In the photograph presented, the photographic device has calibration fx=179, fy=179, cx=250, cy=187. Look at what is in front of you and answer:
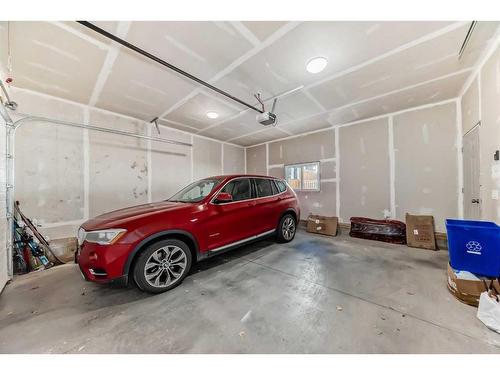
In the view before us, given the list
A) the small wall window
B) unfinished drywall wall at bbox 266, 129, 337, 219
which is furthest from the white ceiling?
the small wall window

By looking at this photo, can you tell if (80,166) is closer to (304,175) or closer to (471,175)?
(304,175)

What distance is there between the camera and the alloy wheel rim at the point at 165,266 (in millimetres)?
2148

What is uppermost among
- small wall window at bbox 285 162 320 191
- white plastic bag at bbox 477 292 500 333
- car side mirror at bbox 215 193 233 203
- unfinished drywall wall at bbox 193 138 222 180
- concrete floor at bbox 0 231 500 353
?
unfinished drywall wall at bbox 193 138 222 180

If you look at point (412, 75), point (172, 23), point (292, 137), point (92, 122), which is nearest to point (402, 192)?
point (412, 75)

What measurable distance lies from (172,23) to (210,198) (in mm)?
2039

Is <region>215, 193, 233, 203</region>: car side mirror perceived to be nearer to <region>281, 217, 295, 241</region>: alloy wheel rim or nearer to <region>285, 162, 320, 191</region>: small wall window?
<region>281, 217, 295, 241</region>: alloy wheel rim

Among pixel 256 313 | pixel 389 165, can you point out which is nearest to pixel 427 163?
pixel 389 165

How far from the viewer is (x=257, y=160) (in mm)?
6895

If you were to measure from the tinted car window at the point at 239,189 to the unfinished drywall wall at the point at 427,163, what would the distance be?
3585mm

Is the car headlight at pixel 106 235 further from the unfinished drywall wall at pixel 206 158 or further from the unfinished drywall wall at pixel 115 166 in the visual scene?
the unfinished drywall wall at pixel 206 158

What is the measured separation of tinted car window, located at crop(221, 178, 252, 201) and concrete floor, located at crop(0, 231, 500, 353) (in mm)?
1146

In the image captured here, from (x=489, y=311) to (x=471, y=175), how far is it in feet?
8.21

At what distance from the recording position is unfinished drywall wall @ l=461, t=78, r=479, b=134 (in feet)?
8.94

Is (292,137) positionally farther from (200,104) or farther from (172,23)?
(172,23)
